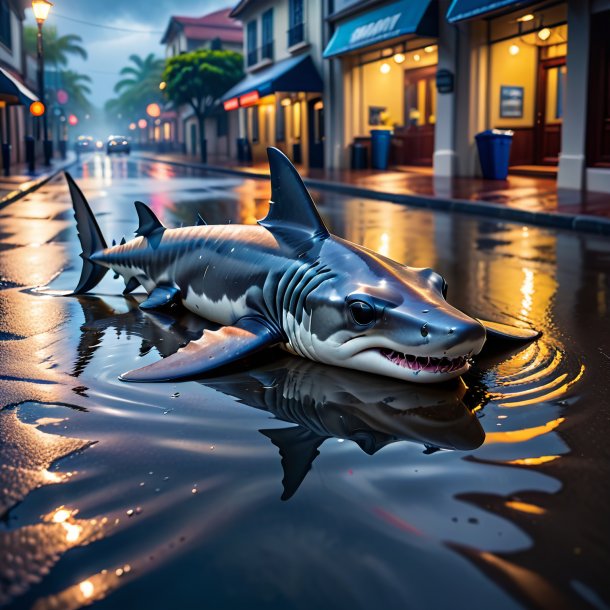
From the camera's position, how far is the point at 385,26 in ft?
69.7

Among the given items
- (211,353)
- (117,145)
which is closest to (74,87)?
(117,145)

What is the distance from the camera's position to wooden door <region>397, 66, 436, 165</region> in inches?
979

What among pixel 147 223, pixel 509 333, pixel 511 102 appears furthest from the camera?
pixel 511 102

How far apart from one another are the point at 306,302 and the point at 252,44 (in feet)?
125

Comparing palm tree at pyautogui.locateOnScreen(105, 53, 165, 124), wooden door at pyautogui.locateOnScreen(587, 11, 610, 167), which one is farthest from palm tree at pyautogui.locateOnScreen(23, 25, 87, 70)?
wooden door at pyautogui.locateOnScreen(587, 11, 610, 167)

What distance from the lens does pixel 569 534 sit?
1886 millimetres

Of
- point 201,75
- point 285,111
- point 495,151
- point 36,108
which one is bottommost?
point 495,151

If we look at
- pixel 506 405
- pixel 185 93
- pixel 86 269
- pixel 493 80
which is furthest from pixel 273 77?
pixel 506 405

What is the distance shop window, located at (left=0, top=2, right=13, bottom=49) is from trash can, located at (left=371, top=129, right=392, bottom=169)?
17586mm

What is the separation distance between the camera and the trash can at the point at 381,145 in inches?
960

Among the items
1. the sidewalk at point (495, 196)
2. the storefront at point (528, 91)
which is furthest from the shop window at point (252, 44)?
the storefront at point (528, 91)

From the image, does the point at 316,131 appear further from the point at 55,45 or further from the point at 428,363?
the point at 55,45

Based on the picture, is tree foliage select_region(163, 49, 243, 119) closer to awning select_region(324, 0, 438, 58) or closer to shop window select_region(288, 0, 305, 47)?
shop window select_region(288, 0, 305, 47)

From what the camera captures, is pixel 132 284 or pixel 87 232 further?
pixel 87 232
